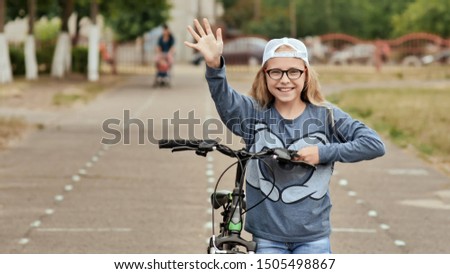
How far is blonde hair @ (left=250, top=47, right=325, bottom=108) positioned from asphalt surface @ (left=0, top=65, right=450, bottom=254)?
405 cm

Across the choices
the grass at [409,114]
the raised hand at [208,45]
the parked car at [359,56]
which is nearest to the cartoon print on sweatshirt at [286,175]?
the raised hand at [208,45]

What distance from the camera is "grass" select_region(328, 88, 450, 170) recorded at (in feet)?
59.6

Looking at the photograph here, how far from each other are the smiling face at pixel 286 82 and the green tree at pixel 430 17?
67.2 meters

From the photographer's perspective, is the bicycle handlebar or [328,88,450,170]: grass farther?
[328,88,450,170]: grass

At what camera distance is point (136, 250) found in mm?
9062

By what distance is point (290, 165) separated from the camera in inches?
193

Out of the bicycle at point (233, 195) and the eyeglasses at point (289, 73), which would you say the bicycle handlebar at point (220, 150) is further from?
the eyeglasses at point (289, 73)

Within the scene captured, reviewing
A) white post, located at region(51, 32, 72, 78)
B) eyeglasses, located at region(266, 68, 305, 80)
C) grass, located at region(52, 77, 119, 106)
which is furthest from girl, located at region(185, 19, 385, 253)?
white post, located at region(51, 32, 72, 78)

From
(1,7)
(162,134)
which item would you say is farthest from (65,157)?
(1,7)

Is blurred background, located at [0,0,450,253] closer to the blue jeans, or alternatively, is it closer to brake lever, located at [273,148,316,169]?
the blue jeans

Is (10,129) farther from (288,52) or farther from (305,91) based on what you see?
(288,52)

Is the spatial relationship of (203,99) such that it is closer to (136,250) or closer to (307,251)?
(136,250)

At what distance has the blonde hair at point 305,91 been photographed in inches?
197
